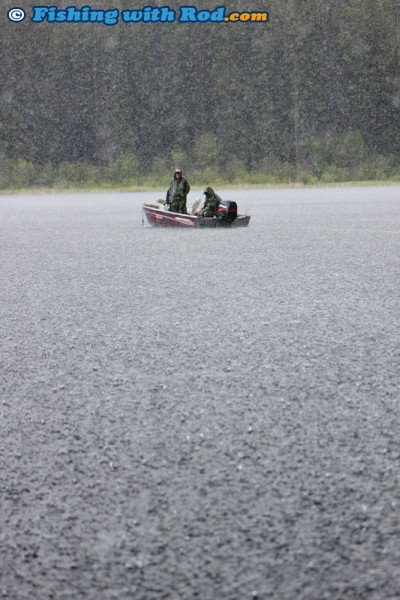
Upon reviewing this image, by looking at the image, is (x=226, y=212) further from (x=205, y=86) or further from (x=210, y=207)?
(x=205, y=86)

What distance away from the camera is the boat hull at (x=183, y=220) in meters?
15.5

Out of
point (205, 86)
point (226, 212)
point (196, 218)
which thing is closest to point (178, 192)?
point (196, 218)

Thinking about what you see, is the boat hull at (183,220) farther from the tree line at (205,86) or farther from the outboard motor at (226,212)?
the tree line at (205,86)

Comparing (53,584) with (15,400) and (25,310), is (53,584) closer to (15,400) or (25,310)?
(15,400)

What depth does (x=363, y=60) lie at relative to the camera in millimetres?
69125

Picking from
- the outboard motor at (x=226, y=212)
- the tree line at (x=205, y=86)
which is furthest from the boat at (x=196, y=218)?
the tree line at (x=205, y=86)

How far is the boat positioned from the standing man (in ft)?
0.54

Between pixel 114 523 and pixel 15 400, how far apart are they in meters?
1.73

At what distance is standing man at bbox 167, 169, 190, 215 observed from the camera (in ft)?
50.8

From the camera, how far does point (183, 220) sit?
15617mm

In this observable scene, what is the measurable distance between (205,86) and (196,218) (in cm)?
5443

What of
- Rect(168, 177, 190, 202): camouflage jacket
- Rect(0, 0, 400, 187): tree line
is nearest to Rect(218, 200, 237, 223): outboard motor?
Rect(168, 177, 190, 202): camouflage jacket

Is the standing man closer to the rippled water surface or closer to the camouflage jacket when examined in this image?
the camouflage jacket

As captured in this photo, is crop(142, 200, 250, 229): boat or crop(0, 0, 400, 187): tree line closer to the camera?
crop(142, 200, 250, 229): boat
